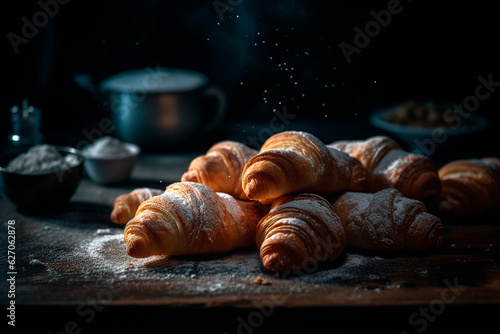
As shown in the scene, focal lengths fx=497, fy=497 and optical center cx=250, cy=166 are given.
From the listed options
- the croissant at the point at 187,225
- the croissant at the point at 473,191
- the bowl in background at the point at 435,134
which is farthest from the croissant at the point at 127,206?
the bowl in background at the point at 435,134

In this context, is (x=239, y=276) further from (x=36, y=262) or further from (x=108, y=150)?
(x=108, y=150)

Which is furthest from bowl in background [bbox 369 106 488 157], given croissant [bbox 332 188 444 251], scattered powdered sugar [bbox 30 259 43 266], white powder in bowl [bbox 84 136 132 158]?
scattered powdered sugar [bbox 30 259 43 266]

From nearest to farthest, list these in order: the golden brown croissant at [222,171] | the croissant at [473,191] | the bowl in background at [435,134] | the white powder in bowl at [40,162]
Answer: the golden brown croissant at [222,171]
the croissant at [473,191]
the white powder in bowl at [40,162]
the bowl in background at [435,134]

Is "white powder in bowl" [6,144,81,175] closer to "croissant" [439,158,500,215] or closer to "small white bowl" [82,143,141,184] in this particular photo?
"small white bowl" [82,143,141,184]

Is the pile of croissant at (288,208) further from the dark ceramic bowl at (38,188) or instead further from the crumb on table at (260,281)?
the dark ceramic bowl at (38,188)

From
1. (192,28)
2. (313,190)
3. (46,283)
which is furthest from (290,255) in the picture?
(192,28)

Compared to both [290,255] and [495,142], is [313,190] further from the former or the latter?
[495,142]

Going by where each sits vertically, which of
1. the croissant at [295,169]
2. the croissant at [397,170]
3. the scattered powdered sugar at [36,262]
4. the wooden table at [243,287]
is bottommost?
the wooden table at [243,287]

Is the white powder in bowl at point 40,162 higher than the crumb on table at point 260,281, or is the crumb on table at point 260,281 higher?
the white powder in bowl at point 40,162
